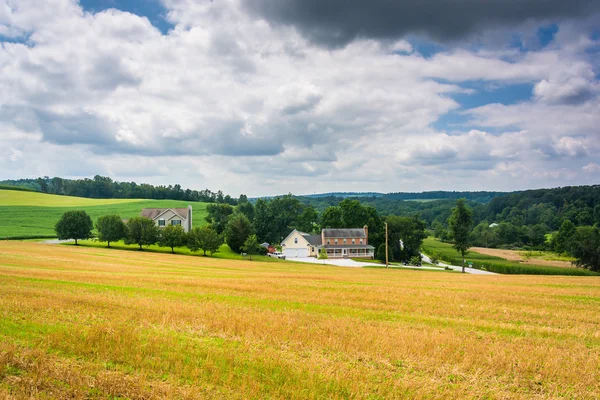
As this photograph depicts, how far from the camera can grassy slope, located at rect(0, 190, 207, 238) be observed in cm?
10075

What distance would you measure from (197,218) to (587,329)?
13297cm

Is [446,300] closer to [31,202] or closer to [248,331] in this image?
[248,331]

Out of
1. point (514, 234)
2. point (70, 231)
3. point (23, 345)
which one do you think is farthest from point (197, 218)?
point (23, 345)

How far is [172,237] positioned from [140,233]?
684 cm

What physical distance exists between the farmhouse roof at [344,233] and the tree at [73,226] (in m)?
56.0

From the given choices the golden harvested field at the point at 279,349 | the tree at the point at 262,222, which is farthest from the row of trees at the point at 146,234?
the golden harvested field at the point at 279,349

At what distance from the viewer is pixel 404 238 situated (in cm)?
9375

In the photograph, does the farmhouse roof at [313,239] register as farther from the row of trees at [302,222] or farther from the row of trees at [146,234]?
the row of trees at [146,234]

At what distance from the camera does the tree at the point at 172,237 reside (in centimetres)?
7856

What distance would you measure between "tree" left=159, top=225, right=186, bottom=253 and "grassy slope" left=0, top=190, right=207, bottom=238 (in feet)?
125

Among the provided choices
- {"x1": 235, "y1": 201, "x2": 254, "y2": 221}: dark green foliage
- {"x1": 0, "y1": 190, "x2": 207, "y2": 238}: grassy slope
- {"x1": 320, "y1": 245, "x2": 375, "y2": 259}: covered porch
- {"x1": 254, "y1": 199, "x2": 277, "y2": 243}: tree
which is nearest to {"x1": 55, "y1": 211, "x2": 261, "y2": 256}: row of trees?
{"x1": 0, "y1": 190, "x2": 207, "y2": 238}: grassy slope

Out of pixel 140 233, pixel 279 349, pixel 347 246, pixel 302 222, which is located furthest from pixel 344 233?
pixel 279 349

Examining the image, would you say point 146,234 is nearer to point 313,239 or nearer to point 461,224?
point 313,239

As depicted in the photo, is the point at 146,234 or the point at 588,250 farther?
the point at 146,234
